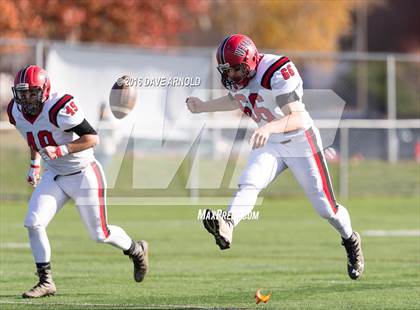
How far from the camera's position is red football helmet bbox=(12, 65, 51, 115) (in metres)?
7.82

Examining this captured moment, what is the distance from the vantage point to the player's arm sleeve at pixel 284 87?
7.80 metres

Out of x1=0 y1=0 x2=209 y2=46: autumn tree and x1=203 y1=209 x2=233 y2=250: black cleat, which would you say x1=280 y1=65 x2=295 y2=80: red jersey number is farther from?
x1=0 y1=0 x2=209 y2=46: autumn tree

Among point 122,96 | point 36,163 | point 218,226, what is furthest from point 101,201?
point 122,96

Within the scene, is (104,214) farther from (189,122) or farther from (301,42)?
(301,42)

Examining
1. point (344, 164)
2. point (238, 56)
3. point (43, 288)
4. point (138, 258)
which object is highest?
point (238, 56)

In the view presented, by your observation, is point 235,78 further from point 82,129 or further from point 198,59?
point 198,59

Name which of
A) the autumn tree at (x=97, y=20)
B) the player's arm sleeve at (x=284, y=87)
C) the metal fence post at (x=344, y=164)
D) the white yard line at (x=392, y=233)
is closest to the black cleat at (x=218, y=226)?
the player's arm sleeve at (x=284, y=87)

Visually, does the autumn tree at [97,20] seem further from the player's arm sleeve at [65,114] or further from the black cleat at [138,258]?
the player's arm sleeve at [65,114]

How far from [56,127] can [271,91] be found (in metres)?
1.73

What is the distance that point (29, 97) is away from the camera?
7898 mm

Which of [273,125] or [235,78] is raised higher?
[235,78]

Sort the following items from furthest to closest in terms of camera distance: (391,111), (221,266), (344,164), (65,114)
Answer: (391,111) → (344,164) → (221,266) → (65,114)

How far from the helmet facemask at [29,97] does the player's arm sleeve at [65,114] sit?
0.12 m

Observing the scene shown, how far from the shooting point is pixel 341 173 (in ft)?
62.8
